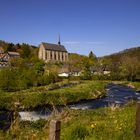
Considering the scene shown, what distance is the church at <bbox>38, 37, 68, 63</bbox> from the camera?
132 meters

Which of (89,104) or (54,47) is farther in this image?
(54,47)

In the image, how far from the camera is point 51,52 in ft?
443

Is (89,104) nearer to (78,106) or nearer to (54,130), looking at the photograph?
(78,106)

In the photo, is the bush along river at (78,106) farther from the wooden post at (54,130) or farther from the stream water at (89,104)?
the wooden post at (54,130)

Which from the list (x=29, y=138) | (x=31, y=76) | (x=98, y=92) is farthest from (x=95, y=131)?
(x=31, y=76)

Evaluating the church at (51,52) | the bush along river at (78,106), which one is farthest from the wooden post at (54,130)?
the church at (51,52)

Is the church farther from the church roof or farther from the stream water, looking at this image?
the stream water

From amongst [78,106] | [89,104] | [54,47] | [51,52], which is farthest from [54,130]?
[54,47]

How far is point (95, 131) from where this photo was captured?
783 centimetres

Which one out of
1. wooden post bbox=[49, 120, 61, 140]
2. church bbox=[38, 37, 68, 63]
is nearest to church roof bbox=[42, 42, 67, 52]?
church bbox=[38, 37, 68, 63]

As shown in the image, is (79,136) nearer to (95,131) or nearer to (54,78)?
(95,131)

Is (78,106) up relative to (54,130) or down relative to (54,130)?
down

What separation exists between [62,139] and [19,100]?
94.0 feet

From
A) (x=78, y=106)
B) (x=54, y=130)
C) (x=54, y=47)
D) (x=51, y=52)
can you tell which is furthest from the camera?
(x=54, y=47)
